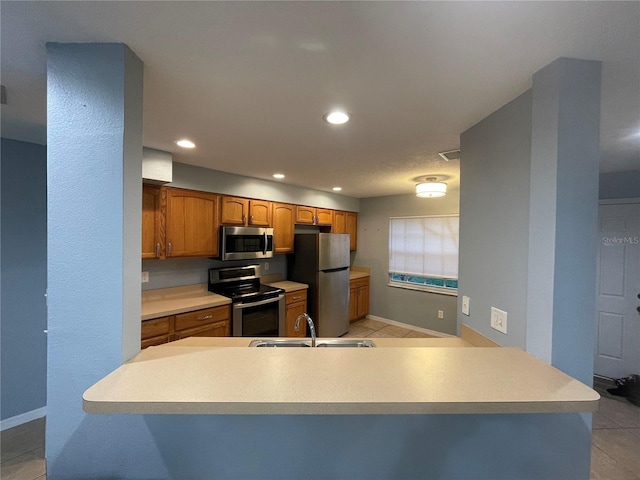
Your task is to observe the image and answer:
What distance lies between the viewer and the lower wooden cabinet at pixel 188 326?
2207 millimetres

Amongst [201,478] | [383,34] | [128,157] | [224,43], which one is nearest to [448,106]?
[383,34]

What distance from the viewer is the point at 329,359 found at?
3.42 feet

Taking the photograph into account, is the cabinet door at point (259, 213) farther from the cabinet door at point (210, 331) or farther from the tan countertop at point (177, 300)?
the cabinet door at point (210, 331)

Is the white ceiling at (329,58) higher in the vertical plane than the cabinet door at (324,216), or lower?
higher

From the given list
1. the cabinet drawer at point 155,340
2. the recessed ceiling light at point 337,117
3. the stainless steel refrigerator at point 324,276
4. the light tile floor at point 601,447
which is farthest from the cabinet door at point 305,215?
the light tile floor at point 601,447

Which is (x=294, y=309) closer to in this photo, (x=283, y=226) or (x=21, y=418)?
(x=283, y=226)

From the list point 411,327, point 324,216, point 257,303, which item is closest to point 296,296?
point 257,303

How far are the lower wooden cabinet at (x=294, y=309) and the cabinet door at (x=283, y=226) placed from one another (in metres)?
0.65

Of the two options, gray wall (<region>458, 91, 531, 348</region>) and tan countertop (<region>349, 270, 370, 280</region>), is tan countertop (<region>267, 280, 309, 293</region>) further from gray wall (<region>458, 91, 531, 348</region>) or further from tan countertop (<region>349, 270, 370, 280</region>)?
gray wall (<region>458, 91, 531, 348</region>)

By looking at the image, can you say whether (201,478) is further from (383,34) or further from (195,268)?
(195,268)

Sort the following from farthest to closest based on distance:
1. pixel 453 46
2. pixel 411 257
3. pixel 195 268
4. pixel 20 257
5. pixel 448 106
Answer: pixel 411 257 < pixel 195 268 < pixel 20 257 < pixel 448 106 < pixel 453 46

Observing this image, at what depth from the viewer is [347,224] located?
4816mm

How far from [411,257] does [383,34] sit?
393 centimetres

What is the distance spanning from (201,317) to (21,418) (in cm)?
151
